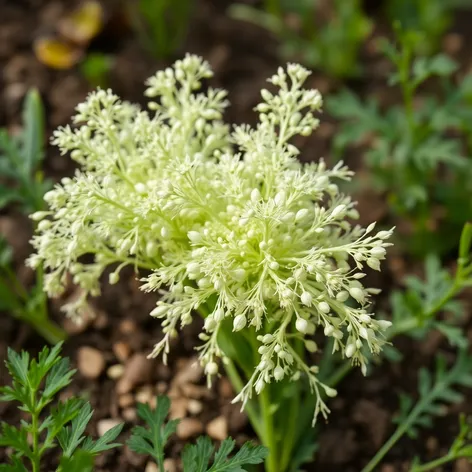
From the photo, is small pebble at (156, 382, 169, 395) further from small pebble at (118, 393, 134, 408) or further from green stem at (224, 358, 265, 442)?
green stem at (224, 358, 265, 442)

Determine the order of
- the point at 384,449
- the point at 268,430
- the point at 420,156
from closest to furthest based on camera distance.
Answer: the point at 268,430 < the point at 384,449 < the point at 420,156

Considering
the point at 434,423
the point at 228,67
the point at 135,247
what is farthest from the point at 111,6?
the point at 434,423

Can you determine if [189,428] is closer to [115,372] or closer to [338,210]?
[115,372]

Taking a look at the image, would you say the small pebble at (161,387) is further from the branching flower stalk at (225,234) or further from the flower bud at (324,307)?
the flower bud at (324,307)

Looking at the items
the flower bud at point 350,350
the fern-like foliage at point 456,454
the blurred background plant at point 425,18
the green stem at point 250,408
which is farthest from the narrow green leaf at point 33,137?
the blurred background plant at point 425,18

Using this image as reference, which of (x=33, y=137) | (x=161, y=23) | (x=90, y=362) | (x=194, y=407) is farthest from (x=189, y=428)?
(x=161, y=23)

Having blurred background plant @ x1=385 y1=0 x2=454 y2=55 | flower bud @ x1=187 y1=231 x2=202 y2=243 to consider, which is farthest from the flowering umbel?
blurred background plant @ x1=385 y1=0 x2=454 y2=55
